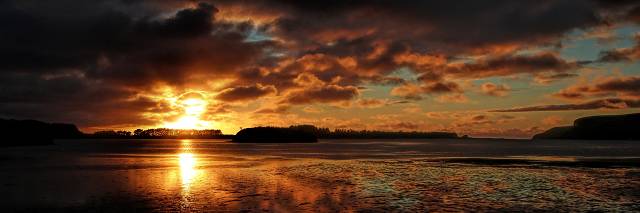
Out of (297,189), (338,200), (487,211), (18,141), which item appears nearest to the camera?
(487,211)

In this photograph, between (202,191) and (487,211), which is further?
(202,191)

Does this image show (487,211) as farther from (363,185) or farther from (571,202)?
(363,185)

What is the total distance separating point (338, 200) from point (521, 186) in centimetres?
1773

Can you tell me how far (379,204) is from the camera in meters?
30.9

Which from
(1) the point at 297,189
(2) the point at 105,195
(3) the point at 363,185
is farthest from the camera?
(3) the point at 363,185

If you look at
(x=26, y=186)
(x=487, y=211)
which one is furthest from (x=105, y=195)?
(x=487, y=211)

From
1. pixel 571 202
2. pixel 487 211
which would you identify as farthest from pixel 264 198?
pixel 571 202

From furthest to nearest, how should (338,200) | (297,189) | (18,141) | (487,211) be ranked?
1. (18,141)
2. (297,189)
3. (338,200)
4. (487,211)

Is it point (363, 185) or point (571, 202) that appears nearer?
point (571, 202)

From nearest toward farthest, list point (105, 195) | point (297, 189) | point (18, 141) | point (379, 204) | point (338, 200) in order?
point (379, 204) → point (338, 200) → point (105, 195) → point (297, 189) → point (18, 141)

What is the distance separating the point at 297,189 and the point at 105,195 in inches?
550

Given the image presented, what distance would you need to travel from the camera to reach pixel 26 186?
41156mm

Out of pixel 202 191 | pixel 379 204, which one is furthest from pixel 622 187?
pixel 202 191

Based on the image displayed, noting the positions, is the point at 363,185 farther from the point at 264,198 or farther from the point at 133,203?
the point at 133,203
